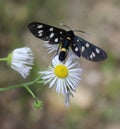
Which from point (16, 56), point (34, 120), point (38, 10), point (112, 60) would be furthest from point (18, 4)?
point (16, 56)

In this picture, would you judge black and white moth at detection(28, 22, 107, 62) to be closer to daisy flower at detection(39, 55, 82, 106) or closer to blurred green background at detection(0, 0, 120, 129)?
daisy flower at detection(39, 55, 82, 106)

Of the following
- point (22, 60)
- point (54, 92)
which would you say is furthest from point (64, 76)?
Answer: point (54, 92)

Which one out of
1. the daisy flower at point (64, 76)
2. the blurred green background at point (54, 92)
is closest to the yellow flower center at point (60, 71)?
the daisy flower at point (64, 76)

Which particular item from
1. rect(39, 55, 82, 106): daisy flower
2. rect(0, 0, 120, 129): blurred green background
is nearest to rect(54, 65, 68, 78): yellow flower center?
rect(39, 55, 82, 106): daisy flower

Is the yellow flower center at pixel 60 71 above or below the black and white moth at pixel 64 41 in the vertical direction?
below

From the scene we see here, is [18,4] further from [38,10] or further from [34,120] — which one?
[34,120]

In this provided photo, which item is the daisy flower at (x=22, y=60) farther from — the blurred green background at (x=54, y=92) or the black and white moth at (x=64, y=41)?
the blurred green background at (x=54, y=92)

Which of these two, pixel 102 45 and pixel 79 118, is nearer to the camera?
pixel 79 118

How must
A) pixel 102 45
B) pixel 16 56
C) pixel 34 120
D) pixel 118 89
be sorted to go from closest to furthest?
pixel 16 56 → pixel 34 120 → pixel 118 89 → pixel 102 45
